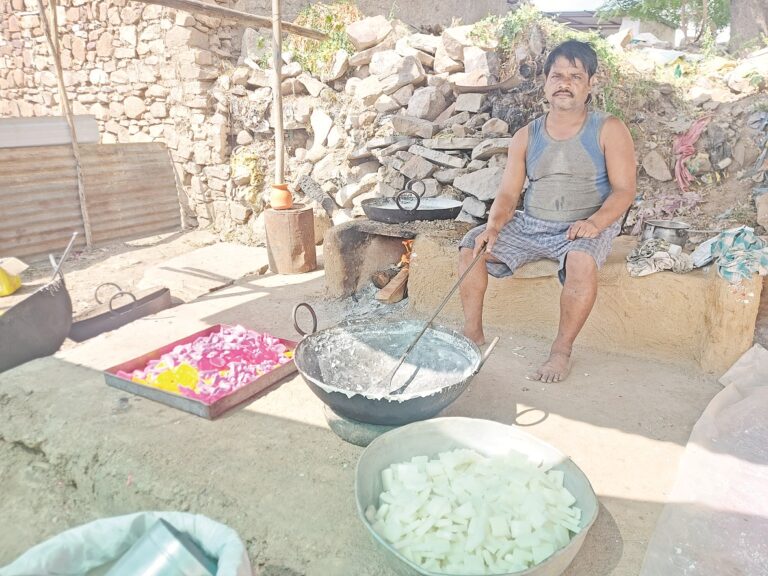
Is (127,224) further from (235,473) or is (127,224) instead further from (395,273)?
(235,473)

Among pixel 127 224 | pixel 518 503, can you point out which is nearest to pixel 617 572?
pixel 518 503

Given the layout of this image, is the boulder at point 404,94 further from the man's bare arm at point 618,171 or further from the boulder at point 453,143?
the man's bare arm at point 618,171

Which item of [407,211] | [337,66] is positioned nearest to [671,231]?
[407,211]

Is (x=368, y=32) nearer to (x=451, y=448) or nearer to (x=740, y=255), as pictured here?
(x=740, y=255)

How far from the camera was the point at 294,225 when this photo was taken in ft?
16.8

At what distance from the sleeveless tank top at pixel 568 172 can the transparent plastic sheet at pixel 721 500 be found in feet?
4.02

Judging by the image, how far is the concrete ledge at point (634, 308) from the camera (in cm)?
290

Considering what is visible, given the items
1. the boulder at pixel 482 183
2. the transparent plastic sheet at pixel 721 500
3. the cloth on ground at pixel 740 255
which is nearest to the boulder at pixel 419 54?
the boulder at pixel 482 183

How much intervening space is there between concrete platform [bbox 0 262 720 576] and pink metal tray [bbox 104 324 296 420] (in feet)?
0.16

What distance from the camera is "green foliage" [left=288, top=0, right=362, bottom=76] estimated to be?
23.1ft

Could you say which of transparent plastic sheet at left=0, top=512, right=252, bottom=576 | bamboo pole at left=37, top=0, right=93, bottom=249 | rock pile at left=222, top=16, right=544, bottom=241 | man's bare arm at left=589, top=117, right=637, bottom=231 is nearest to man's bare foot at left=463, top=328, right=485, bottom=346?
man's bare arm at left=589, top=117, right=637, bottom=231

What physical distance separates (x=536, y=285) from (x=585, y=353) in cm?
52

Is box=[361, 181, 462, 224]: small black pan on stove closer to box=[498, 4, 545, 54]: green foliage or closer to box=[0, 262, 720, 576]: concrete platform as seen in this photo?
box=[0, 262, 720, 576]: concrete platform

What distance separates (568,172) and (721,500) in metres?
1.81
